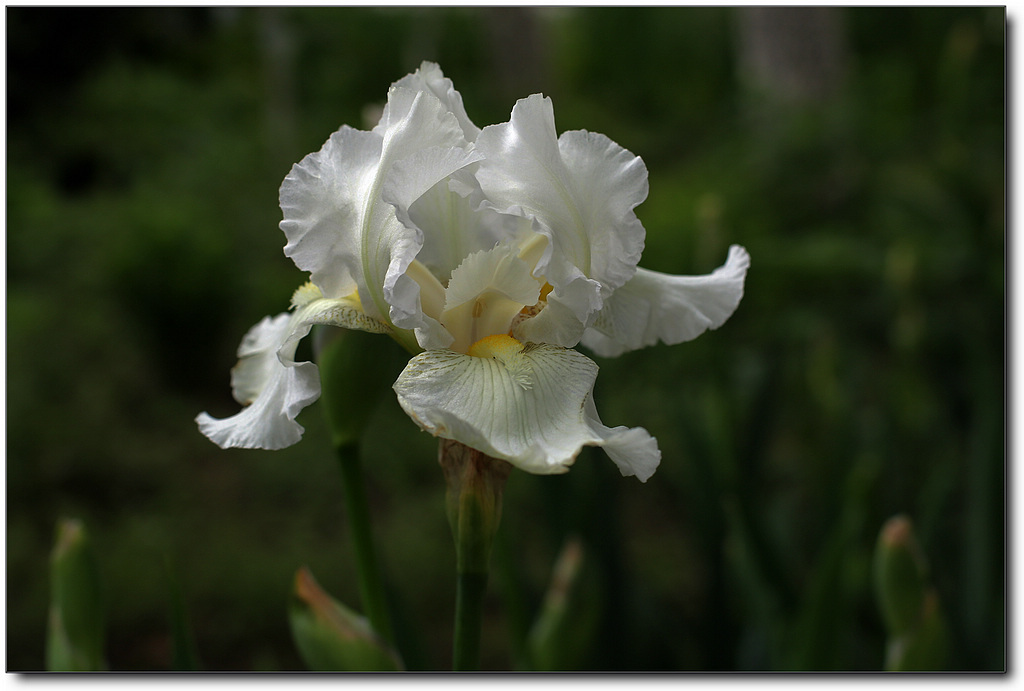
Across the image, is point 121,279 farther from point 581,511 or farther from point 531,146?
point 531,146

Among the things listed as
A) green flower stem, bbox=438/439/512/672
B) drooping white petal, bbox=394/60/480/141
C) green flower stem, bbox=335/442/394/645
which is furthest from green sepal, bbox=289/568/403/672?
drooping white petal, bbox=394/60/480/141

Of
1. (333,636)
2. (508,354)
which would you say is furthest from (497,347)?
(333,636)

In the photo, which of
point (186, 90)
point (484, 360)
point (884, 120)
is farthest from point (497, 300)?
point (186, 90)

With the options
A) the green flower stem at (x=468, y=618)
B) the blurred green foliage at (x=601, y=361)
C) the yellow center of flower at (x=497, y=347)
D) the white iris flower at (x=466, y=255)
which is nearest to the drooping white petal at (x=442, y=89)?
the white iris flower at (x=466, y=255)

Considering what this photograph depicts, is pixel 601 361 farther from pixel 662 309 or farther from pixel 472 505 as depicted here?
pixel 472 505

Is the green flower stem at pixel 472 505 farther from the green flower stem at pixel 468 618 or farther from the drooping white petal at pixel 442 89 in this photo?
the drooping white petal at pixel 442 89

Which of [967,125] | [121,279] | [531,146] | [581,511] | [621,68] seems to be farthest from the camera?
[621,68]
